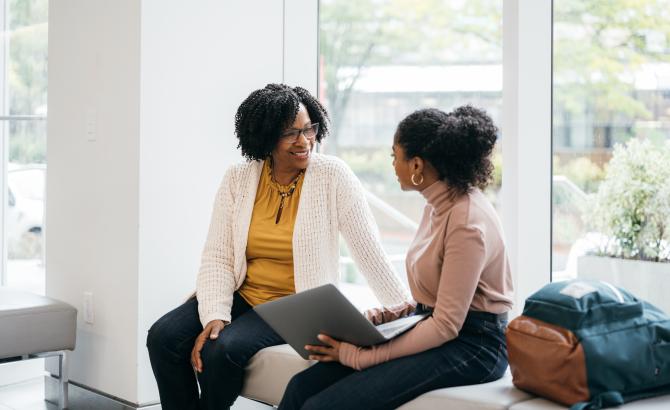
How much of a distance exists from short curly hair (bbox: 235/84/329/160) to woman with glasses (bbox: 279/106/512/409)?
0.66 m

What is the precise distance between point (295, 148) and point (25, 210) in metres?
1.98

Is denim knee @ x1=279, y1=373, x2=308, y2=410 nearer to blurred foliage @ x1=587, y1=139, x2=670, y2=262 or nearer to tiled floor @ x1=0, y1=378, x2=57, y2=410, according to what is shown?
blurred foliage @ x1=587, y1=139, x2=670, y2=262

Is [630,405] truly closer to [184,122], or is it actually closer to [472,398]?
[472,398]

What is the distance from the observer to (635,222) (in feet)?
8.75

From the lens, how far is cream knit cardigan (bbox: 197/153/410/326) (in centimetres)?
266

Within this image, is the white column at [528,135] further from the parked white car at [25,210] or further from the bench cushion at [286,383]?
the parked white car at [25,210]

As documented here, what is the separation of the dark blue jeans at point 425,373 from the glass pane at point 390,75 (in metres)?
1.20

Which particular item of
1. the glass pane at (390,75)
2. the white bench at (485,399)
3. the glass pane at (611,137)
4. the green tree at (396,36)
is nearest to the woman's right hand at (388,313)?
the white bench at (485,399)

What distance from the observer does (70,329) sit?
327cm

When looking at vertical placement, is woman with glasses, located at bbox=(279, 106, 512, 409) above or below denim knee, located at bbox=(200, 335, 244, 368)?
above

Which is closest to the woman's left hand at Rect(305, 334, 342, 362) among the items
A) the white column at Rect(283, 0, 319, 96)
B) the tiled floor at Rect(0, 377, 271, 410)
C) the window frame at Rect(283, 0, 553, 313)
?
A: the window frame at Rect(283, 0, 553, 313)

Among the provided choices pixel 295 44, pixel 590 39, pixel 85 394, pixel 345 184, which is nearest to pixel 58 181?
pixel 85 394

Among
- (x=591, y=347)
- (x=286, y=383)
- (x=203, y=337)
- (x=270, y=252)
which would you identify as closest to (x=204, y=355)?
(x=203, y=337)

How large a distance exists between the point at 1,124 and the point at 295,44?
63.1 inches
